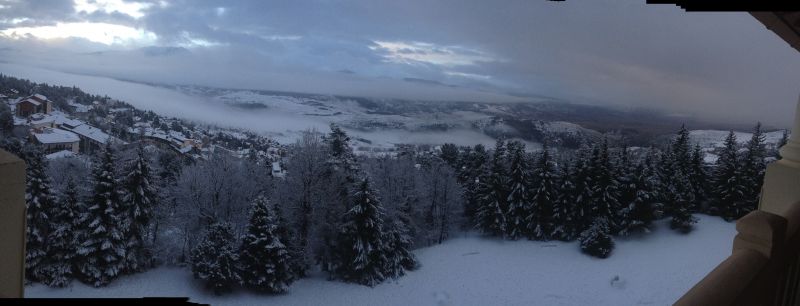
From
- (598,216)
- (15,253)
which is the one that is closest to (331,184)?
(598,216)

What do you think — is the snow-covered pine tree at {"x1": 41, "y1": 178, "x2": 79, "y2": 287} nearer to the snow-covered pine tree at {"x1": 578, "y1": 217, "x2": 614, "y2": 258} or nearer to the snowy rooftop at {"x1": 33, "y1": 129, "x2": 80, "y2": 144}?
the snowy rooftop at {"x1": 33, "y1": 129, "x2": 80, "y2": 144}

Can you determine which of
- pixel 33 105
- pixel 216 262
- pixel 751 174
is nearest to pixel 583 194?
pixel 751 174

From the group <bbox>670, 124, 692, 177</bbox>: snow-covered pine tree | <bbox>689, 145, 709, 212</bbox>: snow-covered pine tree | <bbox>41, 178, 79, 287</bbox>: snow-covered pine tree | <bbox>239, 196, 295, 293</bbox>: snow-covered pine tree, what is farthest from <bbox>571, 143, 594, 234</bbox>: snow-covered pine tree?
<bbox>41, 178, 79, 287</bbox>: snow-covered pine tree

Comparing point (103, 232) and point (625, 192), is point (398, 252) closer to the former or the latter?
point (103, 232)

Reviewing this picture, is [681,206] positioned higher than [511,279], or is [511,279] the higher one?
[681,206]

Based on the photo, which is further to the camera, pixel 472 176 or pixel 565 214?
pixel 472 176

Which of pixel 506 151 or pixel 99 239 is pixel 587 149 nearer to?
pixel 506 151
